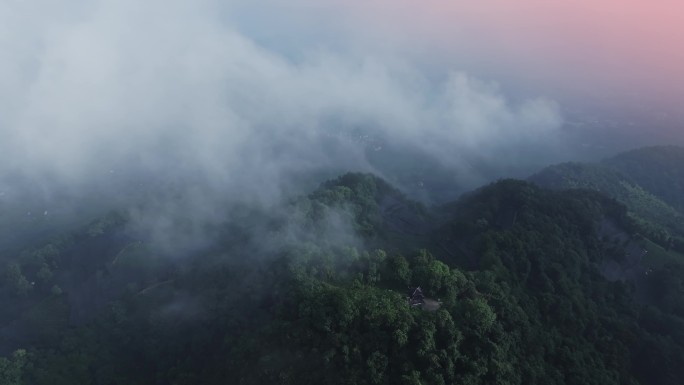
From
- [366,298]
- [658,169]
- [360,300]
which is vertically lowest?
[360,300]

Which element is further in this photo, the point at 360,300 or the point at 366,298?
the point at 366,298

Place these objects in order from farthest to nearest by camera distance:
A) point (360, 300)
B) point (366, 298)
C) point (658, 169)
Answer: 1. point (658, 169)
2. point (366, 298)
3. point (360, 300)

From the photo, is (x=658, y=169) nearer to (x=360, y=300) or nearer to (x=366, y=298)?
(x=366, y=298)

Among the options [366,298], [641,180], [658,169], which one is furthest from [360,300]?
[658,169]

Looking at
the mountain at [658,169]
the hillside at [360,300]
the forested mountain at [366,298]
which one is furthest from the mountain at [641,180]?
the hillside at [360,300]

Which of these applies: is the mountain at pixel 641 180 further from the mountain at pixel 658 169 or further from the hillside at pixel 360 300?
the hillside at pixel 360 300

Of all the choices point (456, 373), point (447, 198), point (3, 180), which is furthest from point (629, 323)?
point (3, 180)
